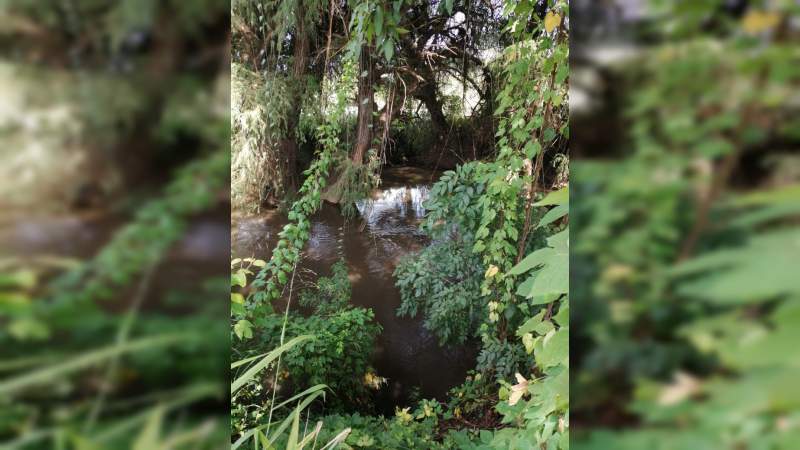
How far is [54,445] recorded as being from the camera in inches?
10.8

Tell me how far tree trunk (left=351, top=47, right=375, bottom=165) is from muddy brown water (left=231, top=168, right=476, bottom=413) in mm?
177

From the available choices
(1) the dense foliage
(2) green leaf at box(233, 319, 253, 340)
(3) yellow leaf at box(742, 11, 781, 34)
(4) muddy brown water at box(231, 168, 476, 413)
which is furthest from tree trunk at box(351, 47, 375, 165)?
(3) yellow leaf at box(742, 11, 781, 34)

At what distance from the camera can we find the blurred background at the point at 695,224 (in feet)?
0.66

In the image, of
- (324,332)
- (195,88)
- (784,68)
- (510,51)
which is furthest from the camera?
(324,332)

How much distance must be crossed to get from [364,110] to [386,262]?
78 centimetres

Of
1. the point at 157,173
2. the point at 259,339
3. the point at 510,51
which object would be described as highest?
the point at 510,51

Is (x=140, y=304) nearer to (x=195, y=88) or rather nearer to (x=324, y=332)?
(x=195, y=88)

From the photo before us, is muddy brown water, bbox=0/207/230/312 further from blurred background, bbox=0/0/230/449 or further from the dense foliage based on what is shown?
the dense foliage

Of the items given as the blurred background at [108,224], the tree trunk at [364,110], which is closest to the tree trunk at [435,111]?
the tree trunk at [364,110]

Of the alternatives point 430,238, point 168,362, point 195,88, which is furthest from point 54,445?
A: point 430,238

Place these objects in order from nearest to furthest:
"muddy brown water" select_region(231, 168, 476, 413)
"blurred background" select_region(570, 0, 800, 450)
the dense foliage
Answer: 1. "blurred background" select_region(570, 0, 800, 450)
2. the dense foliage
3. "muddy brown water" select_region(231, 168, 476, 413)

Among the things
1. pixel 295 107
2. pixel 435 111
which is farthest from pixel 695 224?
pixel 295 107

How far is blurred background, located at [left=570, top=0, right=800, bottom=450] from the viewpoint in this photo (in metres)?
0.20

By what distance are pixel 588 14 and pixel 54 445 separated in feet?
1.22
